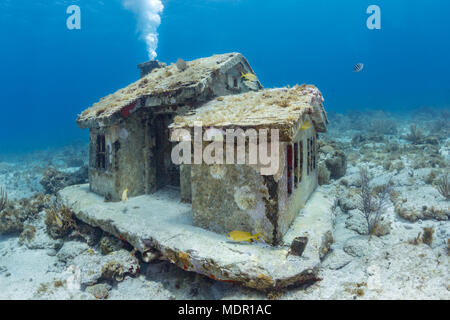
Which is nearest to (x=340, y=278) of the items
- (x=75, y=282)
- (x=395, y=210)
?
(x=395, y=210)

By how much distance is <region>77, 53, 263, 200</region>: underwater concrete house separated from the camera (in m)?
8.31

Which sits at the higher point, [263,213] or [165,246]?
[263,213]

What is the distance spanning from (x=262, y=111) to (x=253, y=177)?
1691mm

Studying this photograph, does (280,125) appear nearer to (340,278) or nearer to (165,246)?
(340,278)

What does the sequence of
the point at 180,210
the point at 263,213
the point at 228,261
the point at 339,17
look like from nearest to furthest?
1. the point at 228,261
2. the point at 263,213
3. the point at 180,210
4. the point at 339,17

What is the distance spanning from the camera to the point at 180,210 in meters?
7.79

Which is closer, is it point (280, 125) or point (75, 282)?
point (280, 125)

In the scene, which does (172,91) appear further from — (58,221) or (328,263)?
(328,263)

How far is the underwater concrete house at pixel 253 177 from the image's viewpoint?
5.18 meters

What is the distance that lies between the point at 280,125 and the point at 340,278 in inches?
134

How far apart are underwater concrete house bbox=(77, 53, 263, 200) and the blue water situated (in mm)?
78160

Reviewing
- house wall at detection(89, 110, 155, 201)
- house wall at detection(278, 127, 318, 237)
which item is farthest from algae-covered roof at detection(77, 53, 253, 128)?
house wall at detection(278, 127, 318, 237)

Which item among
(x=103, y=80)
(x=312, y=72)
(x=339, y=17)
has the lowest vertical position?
(x=103, y=80)

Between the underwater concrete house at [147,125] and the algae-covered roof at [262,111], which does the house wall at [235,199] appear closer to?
the algae-covered roof at [262,111]
